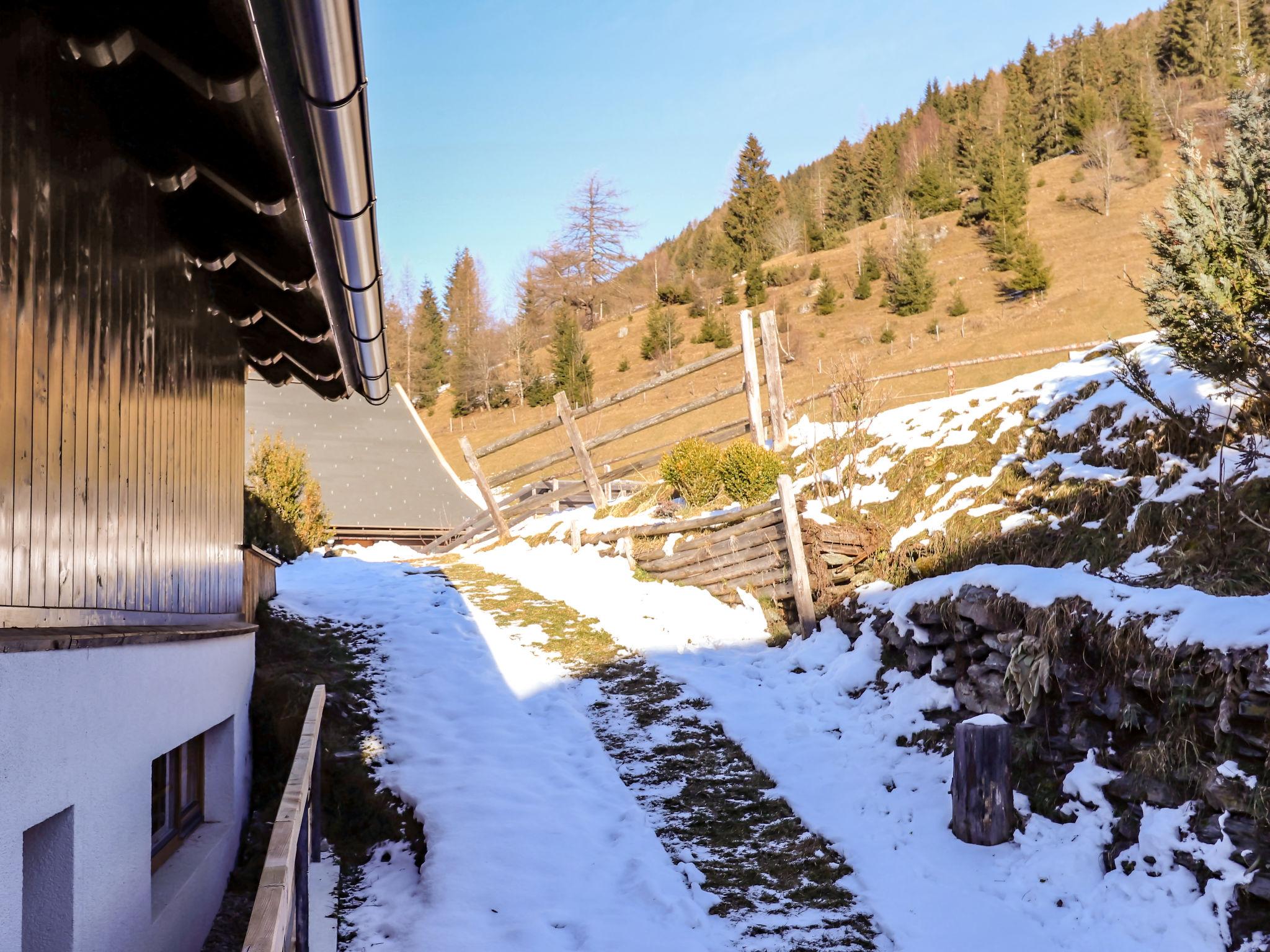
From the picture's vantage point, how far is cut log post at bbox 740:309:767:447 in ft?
38.8

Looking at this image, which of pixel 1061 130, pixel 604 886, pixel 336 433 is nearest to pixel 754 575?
pixel 604 886

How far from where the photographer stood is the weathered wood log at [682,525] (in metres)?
9.05

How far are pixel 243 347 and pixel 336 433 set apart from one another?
→ 14960 mm

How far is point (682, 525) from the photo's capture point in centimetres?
1010

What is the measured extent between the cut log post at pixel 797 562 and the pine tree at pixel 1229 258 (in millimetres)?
3341

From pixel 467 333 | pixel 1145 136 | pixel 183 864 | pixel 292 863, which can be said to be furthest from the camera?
pixel 467 333

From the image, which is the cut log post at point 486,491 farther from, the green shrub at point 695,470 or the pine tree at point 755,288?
the pine tree at point 755,288

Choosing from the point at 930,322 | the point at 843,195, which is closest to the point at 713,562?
the point at 930,322

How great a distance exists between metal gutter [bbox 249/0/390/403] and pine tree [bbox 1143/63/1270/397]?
5306 mm

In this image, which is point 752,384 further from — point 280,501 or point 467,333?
point 467,333

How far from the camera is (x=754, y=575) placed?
8953 mm

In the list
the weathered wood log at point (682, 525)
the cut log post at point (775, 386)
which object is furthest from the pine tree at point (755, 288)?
the weathered wood log at point (682, 525)

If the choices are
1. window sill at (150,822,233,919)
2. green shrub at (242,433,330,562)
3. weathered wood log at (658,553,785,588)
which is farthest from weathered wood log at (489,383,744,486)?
window sill at (150,822,233,919)

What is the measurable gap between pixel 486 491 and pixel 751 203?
2001 inches
